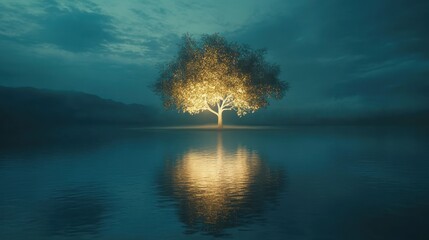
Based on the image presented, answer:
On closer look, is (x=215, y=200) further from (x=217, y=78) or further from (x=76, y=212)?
(x=217, y=78)

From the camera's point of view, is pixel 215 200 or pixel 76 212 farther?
pixel 215 200

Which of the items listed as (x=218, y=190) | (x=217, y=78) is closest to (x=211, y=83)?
(x=217, y=78)

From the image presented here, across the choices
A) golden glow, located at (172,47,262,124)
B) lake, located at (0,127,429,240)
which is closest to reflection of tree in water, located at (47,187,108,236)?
lake, located at (0,127,429,240)

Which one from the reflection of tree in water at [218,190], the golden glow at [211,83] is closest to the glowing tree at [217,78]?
the golden glow at [211,83]

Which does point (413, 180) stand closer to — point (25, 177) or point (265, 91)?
point (25, 177)

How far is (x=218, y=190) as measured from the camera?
18875mm

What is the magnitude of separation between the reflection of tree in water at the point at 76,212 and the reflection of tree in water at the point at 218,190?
262 cm

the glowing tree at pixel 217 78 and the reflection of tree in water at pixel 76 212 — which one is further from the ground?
the glowing tree at pixel 217 78

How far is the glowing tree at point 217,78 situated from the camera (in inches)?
3226

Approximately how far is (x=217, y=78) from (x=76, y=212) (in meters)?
67.3

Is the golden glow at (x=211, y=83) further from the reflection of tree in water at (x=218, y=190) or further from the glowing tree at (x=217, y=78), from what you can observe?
the reflection of tree in water at (x=218, y=190)

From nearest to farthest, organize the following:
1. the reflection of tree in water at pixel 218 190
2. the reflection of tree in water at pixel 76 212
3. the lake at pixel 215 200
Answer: the lake at pixel 215 200 → the reflection of tree in water at pixel 76 212 → the reflection of tree in water at pixel 218 190

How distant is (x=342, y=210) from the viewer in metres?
15.1

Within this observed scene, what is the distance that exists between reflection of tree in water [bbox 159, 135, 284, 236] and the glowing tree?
169 feet
